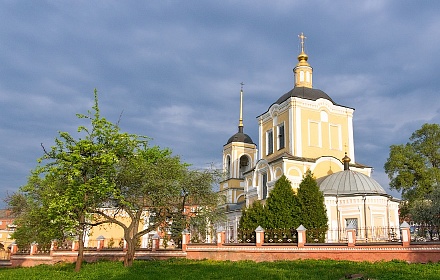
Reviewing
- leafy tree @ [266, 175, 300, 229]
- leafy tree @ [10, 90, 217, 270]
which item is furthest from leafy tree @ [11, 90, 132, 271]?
leafy tree @ [266, 175, 300, 229]

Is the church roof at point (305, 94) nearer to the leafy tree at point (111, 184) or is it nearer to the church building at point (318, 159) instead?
the church building at point (318, 159)

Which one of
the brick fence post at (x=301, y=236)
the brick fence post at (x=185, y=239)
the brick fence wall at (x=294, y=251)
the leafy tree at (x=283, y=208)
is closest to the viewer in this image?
the brick fence wall at (x=294, y=251)

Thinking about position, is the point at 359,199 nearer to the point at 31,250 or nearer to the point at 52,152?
the point at 52,152

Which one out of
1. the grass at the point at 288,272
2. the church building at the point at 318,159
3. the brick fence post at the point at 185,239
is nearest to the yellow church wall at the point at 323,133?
the church building at the point at 318,159

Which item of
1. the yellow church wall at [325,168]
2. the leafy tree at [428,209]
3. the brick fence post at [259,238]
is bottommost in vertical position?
the brick fence post at [259,238]

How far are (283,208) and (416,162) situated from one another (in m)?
15.1

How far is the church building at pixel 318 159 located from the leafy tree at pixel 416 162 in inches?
166

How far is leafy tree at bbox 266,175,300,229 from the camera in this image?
24.7 meters

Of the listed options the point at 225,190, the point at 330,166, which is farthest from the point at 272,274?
the point at 225,190

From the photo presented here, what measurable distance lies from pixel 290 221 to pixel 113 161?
1114 centimetres

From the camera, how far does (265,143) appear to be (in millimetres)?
34500

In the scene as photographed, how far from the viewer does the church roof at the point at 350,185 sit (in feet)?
83.4

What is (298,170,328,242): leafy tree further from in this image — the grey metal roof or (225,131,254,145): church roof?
(225,131,254,145): church roof

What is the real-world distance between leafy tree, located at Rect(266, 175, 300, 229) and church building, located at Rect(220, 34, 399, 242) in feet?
6.62
